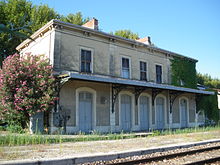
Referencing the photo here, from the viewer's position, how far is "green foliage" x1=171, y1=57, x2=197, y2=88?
1789 cm

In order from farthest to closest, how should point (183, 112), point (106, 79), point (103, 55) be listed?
point (183, 112) < point (103, 55) < point (106, 79)

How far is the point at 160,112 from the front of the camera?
1602 cm

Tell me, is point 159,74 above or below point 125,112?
above

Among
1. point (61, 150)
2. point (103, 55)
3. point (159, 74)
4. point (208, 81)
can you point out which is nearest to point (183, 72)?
point (159, 74)

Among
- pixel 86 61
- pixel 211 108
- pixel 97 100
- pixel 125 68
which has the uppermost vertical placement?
pixel 86 61

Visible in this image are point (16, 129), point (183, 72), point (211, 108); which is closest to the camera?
point (16, 129)

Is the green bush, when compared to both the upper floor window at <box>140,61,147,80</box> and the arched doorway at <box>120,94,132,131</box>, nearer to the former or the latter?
the arched doorway at <box>120,94,132,131</box>

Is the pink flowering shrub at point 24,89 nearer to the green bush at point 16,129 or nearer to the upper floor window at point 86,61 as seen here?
the green bush at point 16,129

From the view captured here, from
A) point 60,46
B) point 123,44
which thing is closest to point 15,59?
point 60,46

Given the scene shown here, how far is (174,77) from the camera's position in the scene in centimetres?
1773

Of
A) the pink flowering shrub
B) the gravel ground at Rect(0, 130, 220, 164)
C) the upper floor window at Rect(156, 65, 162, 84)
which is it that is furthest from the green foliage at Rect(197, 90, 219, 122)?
the pink flowering shrub

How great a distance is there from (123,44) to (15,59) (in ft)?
23.2

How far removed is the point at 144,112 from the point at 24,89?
8238 millimetres

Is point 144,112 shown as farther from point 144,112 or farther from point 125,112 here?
point 125,112
